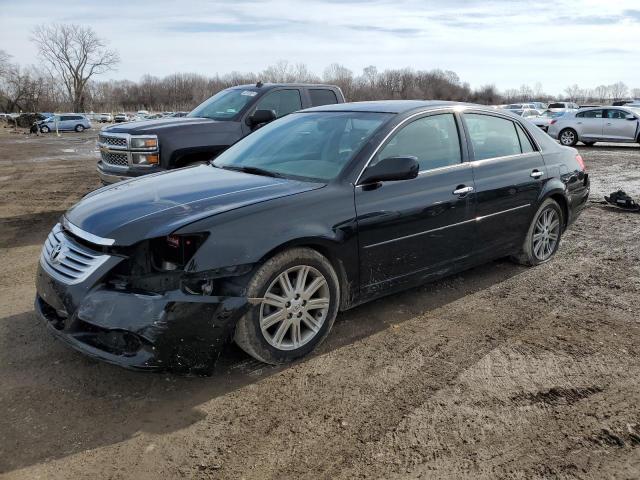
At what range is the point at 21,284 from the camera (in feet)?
16.1

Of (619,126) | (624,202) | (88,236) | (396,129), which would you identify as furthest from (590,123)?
(88,236)

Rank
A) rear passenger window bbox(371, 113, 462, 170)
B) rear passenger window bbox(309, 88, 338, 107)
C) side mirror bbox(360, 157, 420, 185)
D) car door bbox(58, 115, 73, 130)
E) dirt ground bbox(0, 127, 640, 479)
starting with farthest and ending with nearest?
car door bbox(58, 115, 73, 130) → rear passenger window bbox(309, 88, 338, 107) → rear passenger window bbox(371, 113, 462, 170) → side mirror bbox(360, 157, 420, 185) → dirt ground bbox(0, 127, 640, 479)

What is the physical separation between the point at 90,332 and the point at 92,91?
126670 millimetres

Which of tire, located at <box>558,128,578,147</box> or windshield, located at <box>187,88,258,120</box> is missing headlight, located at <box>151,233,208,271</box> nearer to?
windshield, located at <box>187,88,258,120</box>

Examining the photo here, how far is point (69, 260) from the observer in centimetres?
329

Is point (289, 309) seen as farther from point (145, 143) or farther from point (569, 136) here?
point (569, 136)

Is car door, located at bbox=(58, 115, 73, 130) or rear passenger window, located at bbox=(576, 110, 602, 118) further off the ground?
car door, located at bbox=(58, 115, 73, 130)

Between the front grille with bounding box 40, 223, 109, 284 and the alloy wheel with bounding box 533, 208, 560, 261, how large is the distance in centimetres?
414

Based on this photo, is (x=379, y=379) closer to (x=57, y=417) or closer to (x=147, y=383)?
(x=147, y=383)

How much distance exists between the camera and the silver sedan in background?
21.0 metres

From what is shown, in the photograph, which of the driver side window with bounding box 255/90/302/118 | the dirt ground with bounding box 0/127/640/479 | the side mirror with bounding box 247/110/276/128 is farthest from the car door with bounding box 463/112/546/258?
the driver side window with bounding box 255/90/302/118

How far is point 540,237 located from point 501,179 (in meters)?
1.05

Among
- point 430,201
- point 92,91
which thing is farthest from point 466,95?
point 430,201

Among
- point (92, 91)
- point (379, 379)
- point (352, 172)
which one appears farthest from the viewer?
point (92, 91)
